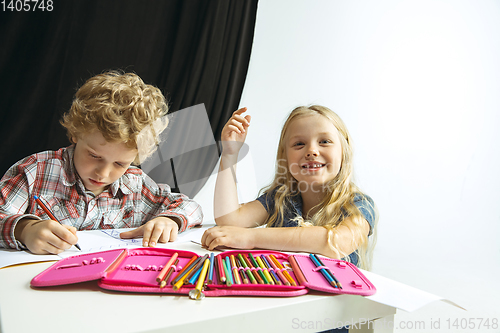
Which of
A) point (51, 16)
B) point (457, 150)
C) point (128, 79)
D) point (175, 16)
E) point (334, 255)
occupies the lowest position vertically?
point (334, 255)

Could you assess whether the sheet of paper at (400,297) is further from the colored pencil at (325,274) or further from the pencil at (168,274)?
the pencil at (168,274)

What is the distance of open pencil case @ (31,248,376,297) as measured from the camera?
1.26 feet

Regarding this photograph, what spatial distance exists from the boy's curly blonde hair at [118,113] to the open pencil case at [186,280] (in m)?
0.46

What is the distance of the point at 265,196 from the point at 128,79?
563 millimetres

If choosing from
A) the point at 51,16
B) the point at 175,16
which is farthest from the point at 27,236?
the point at 175,16

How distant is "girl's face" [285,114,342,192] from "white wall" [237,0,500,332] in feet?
3.03

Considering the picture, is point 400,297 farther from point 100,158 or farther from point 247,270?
point 100,158

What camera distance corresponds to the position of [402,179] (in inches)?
71.8

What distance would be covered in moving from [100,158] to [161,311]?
2.05ft

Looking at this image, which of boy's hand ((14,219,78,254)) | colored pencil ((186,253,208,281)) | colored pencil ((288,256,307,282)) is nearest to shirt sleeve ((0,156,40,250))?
boy's hand ((14,219,78,254))

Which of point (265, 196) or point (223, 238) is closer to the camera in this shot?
point (223, 238)

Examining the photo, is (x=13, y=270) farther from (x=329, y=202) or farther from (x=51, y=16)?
(x=51, y=16)

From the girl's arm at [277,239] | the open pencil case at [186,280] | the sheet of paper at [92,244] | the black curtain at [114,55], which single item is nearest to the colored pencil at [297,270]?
the open pencil case at [186,280]

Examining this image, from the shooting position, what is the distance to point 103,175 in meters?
0.85
